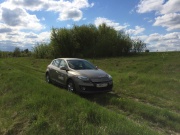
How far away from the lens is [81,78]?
10344mm

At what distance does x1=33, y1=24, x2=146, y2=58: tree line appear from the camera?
38.3 metres

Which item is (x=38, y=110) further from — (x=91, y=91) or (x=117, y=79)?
(x=117, y=79)

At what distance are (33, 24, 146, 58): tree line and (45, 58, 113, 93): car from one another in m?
26.3

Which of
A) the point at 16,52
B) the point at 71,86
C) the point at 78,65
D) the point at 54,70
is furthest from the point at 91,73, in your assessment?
the point at 16,52

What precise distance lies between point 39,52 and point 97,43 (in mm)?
16832

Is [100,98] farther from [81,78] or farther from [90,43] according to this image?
[90,43]

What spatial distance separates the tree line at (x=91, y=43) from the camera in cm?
3833

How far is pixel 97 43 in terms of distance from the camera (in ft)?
132

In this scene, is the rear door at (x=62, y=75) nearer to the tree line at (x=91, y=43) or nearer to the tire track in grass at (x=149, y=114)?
the tire track in grass at (x=149, y=114)

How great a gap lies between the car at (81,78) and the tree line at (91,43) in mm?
26274

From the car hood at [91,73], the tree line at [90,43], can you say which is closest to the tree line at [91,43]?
the tree line at [90,43]

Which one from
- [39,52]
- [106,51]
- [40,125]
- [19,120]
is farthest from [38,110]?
[39,52]

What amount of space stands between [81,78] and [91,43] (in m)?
32.5

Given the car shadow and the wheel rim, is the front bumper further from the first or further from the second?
the wheel rim
